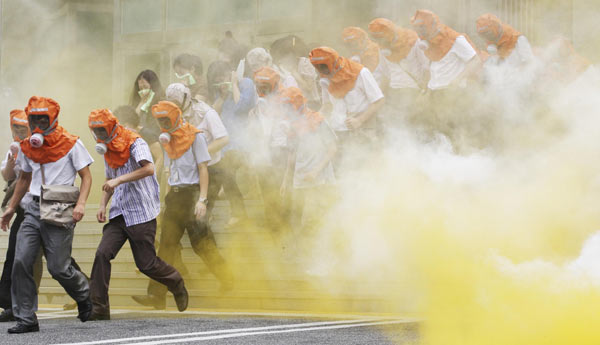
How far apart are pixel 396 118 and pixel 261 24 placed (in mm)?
1575

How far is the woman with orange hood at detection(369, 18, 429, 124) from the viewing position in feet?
23.7

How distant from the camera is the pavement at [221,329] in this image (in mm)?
6172

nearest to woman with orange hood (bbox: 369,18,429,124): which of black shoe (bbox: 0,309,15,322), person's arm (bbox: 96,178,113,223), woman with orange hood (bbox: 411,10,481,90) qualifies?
woman with orange hood (bbox: 411,10,481,90)

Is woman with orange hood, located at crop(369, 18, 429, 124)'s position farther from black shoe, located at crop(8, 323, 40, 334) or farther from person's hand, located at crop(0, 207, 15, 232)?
black shoe, located at crop(8, 323, 40, 334)

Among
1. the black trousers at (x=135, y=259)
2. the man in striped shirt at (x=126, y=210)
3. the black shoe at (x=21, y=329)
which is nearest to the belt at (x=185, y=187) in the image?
the man in striped shirt at (x=126, y=210)

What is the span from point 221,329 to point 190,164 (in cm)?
214

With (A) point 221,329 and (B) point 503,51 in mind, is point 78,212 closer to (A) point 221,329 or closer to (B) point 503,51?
(A) point 221,329

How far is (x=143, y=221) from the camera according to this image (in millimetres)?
7730

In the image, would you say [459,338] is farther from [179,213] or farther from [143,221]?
[179,213]

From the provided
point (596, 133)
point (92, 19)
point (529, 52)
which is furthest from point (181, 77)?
point (596, 133)

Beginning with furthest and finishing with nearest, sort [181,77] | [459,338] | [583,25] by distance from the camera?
[181,77] → [583,25] → [459,338]

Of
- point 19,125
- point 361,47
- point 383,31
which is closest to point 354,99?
point 361,47

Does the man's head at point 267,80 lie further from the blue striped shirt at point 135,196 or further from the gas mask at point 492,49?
the gas mask at point 492,49

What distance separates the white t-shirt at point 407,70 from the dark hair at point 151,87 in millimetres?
2346
